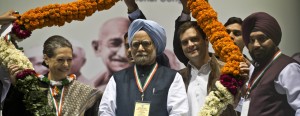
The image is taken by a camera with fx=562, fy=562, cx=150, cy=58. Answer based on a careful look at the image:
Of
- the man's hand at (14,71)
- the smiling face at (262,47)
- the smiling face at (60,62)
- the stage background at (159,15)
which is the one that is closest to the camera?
the man's hand at (14,71)

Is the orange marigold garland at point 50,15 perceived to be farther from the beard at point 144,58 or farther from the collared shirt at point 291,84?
the collared shirt at point 291,84

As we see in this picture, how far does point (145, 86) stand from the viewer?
14.3 ft

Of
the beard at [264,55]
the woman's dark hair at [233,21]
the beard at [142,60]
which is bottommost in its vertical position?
the beard at [264,55]

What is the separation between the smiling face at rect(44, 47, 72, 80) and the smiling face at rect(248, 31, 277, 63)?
161cm

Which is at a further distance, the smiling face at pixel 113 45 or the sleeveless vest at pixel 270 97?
the smiling face at pixel 113 45

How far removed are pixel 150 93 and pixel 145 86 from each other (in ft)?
0.25

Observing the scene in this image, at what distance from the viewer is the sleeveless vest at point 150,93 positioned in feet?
14.0

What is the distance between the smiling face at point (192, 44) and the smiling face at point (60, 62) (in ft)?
3.35

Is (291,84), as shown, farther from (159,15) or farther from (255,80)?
(159,15)

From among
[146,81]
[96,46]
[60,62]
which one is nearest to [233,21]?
[146,81]

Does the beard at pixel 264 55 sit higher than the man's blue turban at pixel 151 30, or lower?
lower

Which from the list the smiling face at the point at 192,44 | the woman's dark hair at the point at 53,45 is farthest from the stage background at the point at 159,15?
the smiling face at the point at 192,44

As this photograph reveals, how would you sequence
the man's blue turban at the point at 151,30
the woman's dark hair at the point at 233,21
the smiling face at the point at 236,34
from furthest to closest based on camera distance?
the woman's dark hair at the point at 233,21, the smiling face at the point at 236,34, the man's blue turban at the point at 151,30

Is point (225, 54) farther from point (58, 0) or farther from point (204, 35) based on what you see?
point (58, 0)
